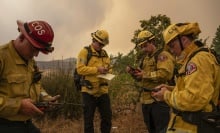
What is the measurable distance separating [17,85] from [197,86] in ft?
5.85

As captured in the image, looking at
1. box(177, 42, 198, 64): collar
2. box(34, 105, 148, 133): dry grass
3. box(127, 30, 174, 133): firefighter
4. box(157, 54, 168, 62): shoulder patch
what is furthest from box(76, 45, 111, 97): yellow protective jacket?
box(177, 42, 198, 64): collar

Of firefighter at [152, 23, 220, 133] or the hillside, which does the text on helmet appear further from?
the hillside

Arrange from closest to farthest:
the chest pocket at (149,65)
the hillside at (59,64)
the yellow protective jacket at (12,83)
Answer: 1. the yellow protective jacket at (12,83)
2. the chest pocket at (149,65)
3. the hillside at (59,64)

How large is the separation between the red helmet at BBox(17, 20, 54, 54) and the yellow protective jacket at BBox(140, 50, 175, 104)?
2.86 m

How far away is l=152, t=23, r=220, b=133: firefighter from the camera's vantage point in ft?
14.2

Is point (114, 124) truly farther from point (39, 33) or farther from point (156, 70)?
point (39, 33)

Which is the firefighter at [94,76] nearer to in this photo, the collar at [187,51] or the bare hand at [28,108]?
the collar at [187,51]

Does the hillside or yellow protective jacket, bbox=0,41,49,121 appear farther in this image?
the hillside

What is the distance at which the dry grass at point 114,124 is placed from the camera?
11.0 meters

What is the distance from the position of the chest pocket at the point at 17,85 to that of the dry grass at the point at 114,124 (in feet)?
20.1

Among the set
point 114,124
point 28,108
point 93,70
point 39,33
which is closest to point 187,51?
point 39,33

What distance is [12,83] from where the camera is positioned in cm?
463

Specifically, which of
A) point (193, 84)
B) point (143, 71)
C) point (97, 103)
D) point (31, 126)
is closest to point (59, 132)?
point (97, 103)

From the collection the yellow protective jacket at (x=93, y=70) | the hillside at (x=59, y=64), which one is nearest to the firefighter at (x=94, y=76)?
the yellow protective jacket at (x=93, y=70)
